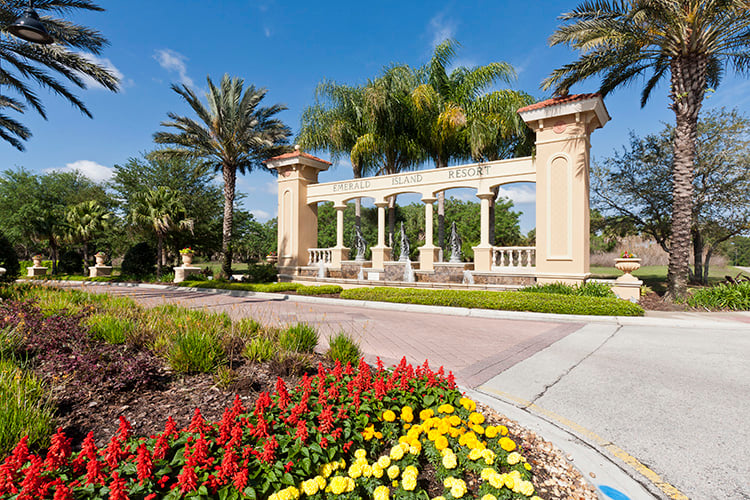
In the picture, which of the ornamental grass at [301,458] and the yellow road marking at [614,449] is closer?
the ornamental grass at [301,458]

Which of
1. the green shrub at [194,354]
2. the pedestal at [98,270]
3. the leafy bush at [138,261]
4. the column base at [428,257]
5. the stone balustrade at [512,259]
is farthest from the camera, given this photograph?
the pedestal at [98,270]

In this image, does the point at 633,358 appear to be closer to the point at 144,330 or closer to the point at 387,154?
the point at 144,330

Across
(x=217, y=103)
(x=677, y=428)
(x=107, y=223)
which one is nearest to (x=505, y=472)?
(x=677, y=428)

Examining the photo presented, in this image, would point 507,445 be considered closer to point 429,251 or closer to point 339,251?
point 429,251

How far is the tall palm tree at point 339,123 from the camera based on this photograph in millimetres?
20125

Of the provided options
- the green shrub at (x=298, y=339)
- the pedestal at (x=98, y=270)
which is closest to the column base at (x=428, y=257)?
the green shrub at (x=298, y=339)

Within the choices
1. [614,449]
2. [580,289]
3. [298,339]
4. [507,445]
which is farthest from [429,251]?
[507,445]

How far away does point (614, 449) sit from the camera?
3271mm

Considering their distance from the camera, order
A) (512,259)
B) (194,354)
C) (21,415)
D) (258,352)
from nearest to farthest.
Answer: (21,415) → (194,354) → (258,352) → (512,259)

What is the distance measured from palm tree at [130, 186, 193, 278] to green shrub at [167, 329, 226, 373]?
20688mm

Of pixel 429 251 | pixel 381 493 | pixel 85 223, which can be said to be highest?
pixel 85 223

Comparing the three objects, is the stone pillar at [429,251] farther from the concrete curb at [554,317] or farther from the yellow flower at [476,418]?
the yellow flower at [476,418]

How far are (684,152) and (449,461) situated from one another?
47.9 ft

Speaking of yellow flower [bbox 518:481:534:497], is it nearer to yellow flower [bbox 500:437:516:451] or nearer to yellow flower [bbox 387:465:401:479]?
yellow flower [bbox 500:437:516:451]
